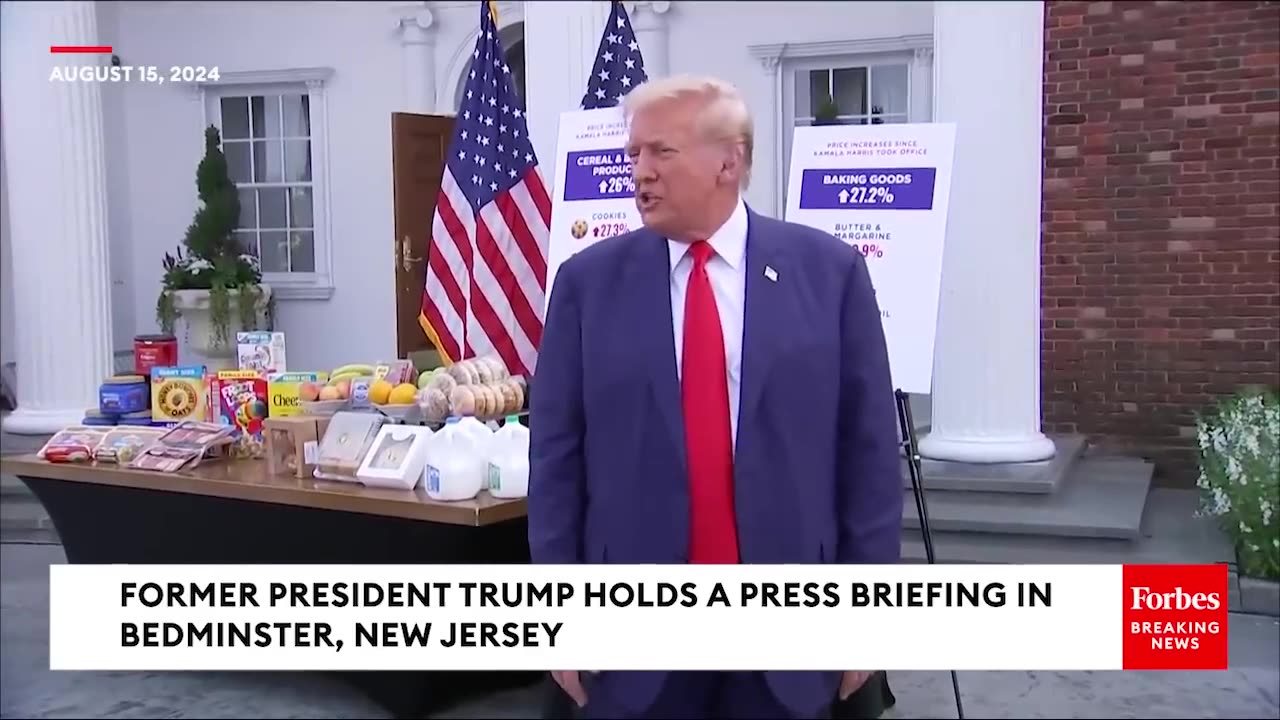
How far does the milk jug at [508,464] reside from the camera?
4.14 m

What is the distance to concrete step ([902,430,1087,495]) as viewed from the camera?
651cm

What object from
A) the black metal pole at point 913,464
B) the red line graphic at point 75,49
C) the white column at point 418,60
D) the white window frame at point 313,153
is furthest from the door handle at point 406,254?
the black metal pole at point 913,464

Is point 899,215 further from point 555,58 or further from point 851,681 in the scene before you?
point 555,58

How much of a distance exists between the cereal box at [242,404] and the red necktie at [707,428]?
3.06m

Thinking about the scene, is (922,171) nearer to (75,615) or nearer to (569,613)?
(569,613)

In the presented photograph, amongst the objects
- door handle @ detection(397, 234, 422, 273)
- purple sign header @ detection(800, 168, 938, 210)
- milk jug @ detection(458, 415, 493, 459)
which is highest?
purple sign header @ detection(800, 168, 938, 210)

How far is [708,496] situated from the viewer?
245 centimetres

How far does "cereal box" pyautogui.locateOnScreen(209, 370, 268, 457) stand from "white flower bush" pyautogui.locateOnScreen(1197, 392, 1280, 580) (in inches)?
162

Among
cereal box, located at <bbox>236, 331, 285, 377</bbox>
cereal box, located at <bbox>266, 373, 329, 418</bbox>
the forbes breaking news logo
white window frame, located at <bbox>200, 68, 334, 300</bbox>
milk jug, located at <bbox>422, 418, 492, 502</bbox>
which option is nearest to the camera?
the forbes breaking news logo

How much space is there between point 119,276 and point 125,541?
6.99 m

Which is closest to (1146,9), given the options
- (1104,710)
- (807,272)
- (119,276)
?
(1104,710)

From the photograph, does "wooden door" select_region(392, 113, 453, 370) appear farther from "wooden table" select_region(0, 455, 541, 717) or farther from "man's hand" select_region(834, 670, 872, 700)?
"man's hand" select_region(834, 670, 872, 700)

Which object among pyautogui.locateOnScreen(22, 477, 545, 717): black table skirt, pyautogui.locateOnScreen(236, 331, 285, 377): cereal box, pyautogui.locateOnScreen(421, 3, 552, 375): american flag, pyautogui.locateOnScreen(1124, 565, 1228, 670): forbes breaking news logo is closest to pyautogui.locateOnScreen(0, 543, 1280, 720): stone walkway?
pyautogui.locateOnScreen(22, 477, 545, 717): black table skirt

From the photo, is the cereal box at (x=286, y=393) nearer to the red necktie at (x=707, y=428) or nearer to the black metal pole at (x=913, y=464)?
the black metal pole at (x=913, y=464)
